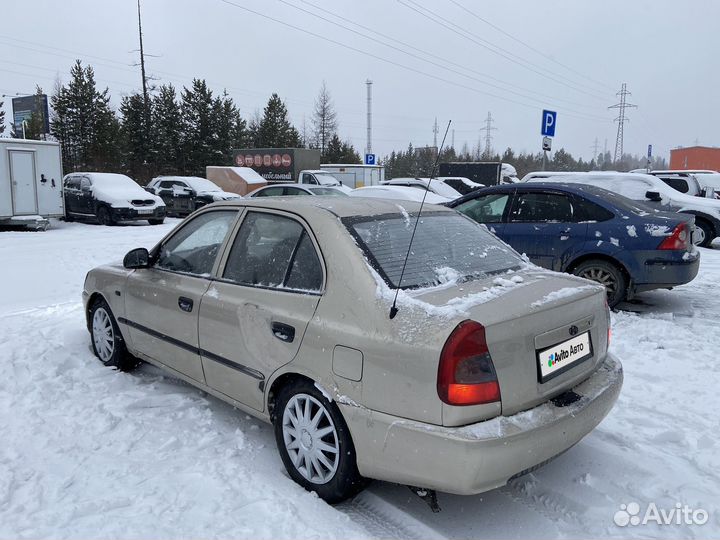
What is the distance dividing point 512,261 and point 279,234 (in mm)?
1482

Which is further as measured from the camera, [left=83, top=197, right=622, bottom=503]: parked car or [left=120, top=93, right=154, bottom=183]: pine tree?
[left=120, top=93, right=154, bottom=183]: pine tree

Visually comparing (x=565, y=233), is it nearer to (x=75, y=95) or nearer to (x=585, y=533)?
(x=585, y=533)

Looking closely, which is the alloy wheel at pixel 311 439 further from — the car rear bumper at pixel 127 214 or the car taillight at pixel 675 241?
the car rear bumper at pixel 127 214

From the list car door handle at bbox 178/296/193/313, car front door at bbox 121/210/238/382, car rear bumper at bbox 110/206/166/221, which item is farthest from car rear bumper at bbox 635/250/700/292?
car rear bumper at bbox 110/206/166/221

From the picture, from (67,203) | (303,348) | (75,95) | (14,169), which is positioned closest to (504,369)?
(303,348)

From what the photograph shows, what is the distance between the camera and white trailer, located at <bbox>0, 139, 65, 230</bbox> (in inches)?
582

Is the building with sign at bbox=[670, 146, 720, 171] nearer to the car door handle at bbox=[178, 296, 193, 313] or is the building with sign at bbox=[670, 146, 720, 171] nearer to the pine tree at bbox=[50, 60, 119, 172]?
the pine tree at bbox=[50, 60, 119, 172]

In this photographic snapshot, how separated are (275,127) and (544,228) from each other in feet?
155

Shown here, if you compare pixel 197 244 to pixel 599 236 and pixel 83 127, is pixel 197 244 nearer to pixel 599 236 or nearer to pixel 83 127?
pixel 599 236

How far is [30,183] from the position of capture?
15.3 metres

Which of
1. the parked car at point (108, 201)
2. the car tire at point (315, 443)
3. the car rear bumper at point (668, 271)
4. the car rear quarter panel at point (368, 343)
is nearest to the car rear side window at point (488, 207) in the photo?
the car rear bumper at point (668, 271)

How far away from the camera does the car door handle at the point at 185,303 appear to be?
3.69 m

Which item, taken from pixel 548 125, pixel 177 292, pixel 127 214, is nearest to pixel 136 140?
pixel 127 214

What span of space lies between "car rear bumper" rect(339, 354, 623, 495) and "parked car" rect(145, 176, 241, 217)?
1888cm
